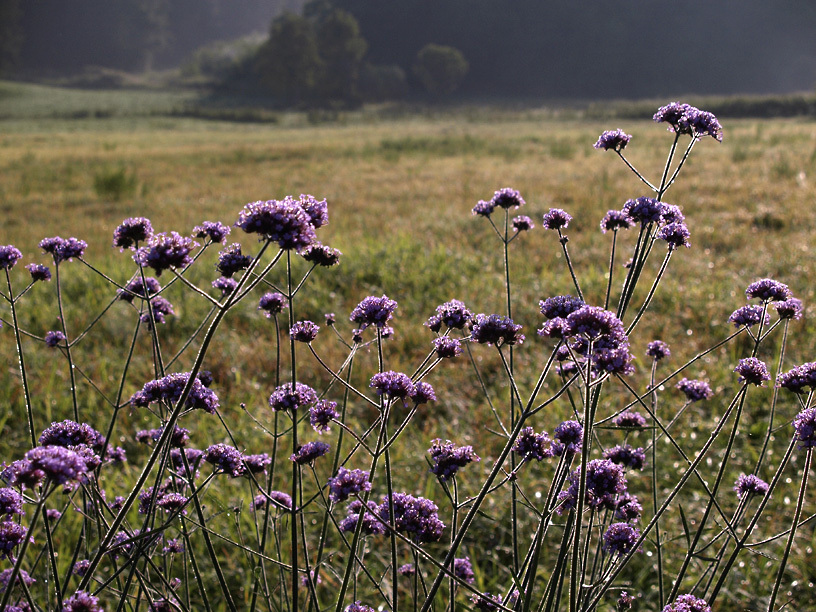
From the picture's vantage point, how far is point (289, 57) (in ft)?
246

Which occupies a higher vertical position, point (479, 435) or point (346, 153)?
point (346, 153)

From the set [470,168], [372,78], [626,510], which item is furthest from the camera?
[372,78]

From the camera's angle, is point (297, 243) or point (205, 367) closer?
point (297, 243)

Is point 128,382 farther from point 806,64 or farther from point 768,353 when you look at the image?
point 806,64

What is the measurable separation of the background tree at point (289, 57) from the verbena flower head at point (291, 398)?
78.9m

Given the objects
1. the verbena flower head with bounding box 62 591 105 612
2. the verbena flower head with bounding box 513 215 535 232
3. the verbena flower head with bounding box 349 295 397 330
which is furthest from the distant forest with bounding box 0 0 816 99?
the verbena flower head with bounding box 62 591 105 612

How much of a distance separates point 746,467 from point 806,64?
381 feet

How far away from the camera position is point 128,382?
4703 millimetres

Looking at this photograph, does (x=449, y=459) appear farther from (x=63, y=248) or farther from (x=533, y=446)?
(x=63, y=248)

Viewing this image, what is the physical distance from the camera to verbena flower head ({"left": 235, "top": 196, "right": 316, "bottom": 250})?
1.15 m

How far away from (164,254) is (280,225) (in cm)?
27

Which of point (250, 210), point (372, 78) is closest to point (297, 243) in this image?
point (250, 210)

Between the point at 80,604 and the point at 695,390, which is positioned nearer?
the point at 80,604

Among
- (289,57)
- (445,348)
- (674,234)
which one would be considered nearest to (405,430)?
(445,348)
